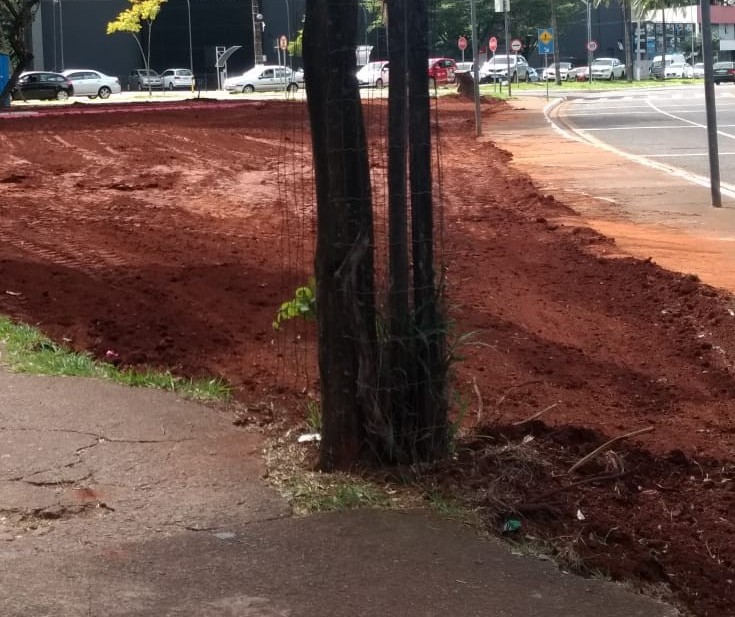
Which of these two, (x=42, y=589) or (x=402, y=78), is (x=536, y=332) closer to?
(x=402, y=78)

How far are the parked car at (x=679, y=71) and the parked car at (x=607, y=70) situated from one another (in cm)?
944

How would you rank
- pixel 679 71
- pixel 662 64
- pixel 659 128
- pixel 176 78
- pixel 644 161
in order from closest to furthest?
pixel 644 161
pixel 659 128
pixel 176 78
pixel 679 71
pixel 662 64

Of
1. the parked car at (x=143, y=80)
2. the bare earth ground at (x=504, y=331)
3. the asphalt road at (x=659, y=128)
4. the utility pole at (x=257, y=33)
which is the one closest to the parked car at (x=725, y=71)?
the asphalt road at (x=659, y=128)

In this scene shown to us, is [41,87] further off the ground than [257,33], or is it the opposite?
[257,33]

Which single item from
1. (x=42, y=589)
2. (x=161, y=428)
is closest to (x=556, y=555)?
(x=42, y=589)

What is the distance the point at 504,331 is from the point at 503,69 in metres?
69.0

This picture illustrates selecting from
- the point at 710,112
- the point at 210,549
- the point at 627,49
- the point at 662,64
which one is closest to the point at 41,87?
Result: the point at 627,49

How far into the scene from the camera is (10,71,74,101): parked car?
55.4m

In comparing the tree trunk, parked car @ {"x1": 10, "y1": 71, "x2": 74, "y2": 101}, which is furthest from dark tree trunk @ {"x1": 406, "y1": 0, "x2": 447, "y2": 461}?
the tree trunk

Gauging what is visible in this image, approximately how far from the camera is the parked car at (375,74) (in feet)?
16.8

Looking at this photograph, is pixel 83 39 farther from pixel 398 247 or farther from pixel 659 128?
pixel 398 247

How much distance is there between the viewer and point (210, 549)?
436 centimetres

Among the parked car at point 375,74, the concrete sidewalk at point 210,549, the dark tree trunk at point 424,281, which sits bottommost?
the concrete sidewalk at point 210,549

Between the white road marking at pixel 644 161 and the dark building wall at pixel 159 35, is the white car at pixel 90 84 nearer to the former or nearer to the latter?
the dark building wall at pixel 159 35
